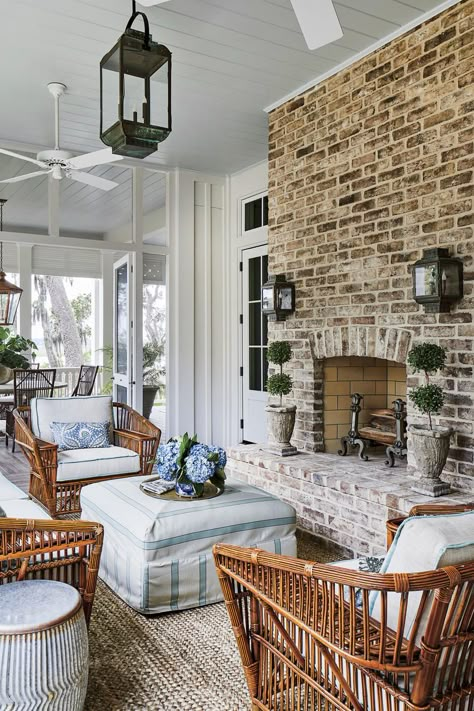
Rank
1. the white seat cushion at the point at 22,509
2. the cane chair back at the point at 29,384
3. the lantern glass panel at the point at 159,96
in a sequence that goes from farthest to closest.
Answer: the cane chair back at the point at 29,384, the lantern glass panel at the point at 159,96, the white seat cushion at the point at 22,509

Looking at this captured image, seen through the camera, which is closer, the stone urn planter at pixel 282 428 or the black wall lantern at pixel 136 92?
the black wall lantern at pixel 136 92

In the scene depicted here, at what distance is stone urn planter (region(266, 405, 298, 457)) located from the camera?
434 cm

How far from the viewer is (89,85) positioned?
4.33 meters

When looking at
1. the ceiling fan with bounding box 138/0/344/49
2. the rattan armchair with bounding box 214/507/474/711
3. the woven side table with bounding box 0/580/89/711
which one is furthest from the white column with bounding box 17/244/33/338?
the rattan armchair with bounding box 214/507/474/711

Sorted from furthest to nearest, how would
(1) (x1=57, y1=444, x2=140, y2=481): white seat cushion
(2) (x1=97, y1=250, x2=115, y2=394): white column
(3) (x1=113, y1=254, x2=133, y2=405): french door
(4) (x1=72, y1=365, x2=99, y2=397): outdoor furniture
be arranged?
(2) (x1=97, y1=250, x2=115, y2=394): white column < (4) (x1=72, y1=365, x2=99, y2=397): outdoor furniture < (3) (x1=113, y1=254, x2=133, y2=405): french door < (1) (x1=57, y1=444, x2=140, y2=481): white seat cushion

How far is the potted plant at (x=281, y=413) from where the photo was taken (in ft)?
14.3

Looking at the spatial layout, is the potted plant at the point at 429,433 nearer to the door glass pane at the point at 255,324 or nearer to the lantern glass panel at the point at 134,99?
the lantern glass panel at the point at 134,99

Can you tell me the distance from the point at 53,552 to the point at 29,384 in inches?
180

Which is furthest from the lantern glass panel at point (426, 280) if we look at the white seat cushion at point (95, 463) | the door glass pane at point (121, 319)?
the door glass pane at point (121, 319)

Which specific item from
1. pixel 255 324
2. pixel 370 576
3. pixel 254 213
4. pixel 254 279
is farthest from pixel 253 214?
pixel 370 576

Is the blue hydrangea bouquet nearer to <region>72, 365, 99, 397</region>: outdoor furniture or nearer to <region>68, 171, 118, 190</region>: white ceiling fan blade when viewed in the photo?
<region>68, 171, 118, 190</region>: white ceiling fan blade

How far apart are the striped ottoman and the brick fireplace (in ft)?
3.78

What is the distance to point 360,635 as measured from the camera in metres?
1.50

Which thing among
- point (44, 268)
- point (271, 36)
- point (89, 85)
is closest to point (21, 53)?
point (89, 85)
